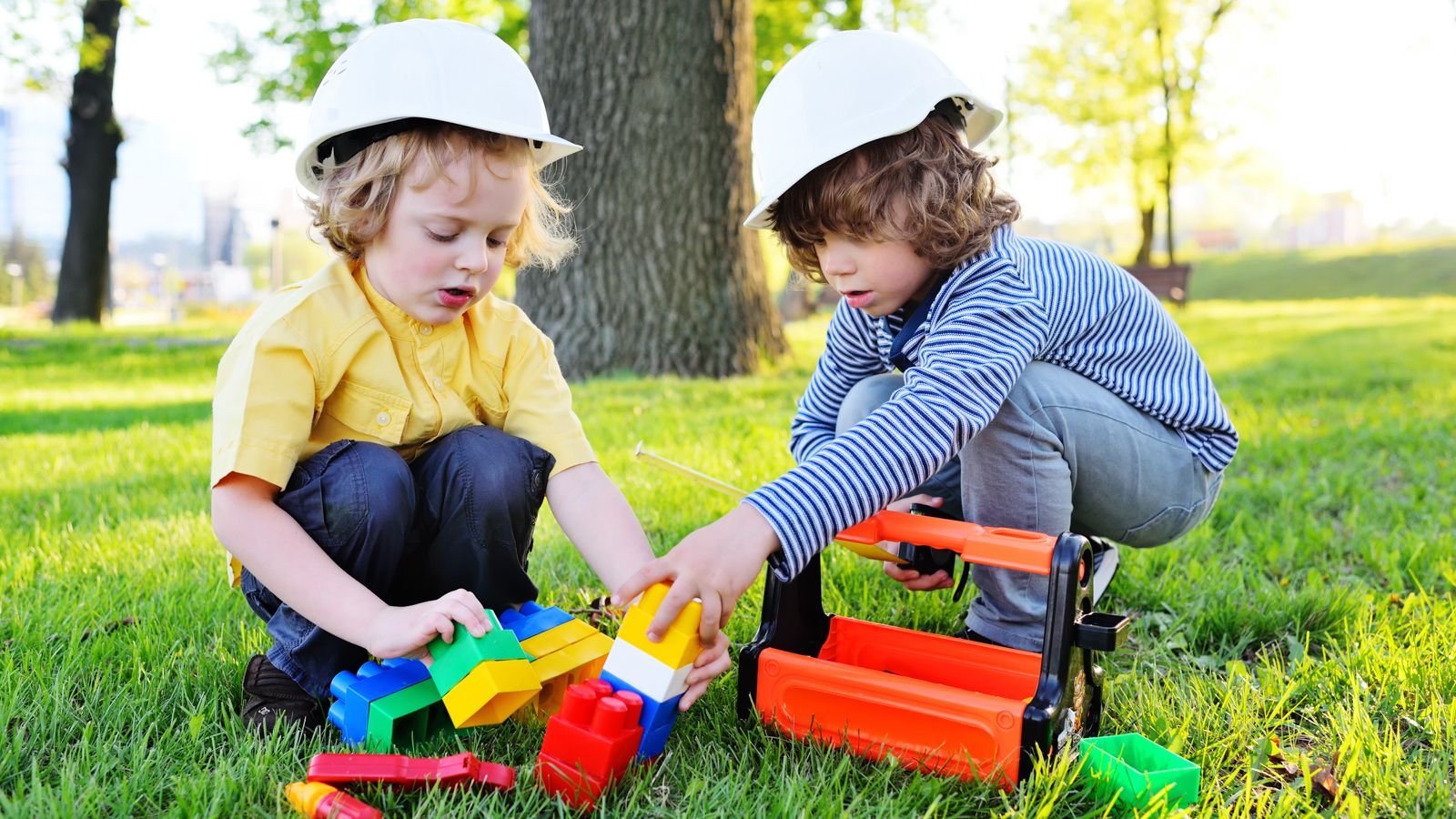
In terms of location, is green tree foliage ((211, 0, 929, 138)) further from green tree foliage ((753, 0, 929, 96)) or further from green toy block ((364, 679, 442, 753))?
green toy block ((364, 679, 442, 753))

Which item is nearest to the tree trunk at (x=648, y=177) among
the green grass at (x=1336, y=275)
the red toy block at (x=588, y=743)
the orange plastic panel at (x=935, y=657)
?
the orange plastic panel at (x=935, y=657)

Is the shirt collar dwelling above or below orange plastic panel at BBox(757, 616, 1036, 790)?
above

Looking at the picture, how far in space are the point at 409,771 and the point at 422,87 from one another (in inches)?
40.5

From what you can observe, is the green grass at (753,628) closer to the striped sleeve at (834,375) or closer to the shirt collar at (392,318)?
the striped sleeve at (834,375)

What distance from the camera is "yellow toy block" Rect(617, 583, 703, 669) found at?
1.45 meters

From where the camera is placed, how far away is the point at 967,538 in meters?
1.57

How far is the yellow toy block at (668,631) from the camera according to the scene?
57.2 inches

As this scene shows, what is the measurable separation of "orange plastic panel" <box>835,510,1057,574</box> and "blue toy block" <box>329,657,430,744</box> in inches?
27.3

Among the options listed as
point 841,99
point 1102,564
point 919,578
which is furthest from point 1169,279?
point 841,99

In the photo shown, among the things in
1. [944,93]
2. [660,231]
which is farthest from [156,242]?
[944,93]

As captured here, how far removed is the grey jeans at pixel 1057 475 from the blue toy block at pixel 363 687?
0.98 meters

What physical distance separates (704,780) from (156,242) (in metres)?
71.3

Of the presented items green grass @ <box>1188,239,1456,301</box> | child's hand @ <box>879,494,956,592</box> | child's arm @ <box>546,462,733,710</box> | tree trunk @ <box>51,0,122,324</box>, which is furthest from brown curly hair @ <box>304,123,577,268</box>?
green grass @ <box>1188,239,1456,301</box>

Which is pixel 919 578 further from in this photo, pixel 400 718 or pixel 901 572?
pixel 400 718
